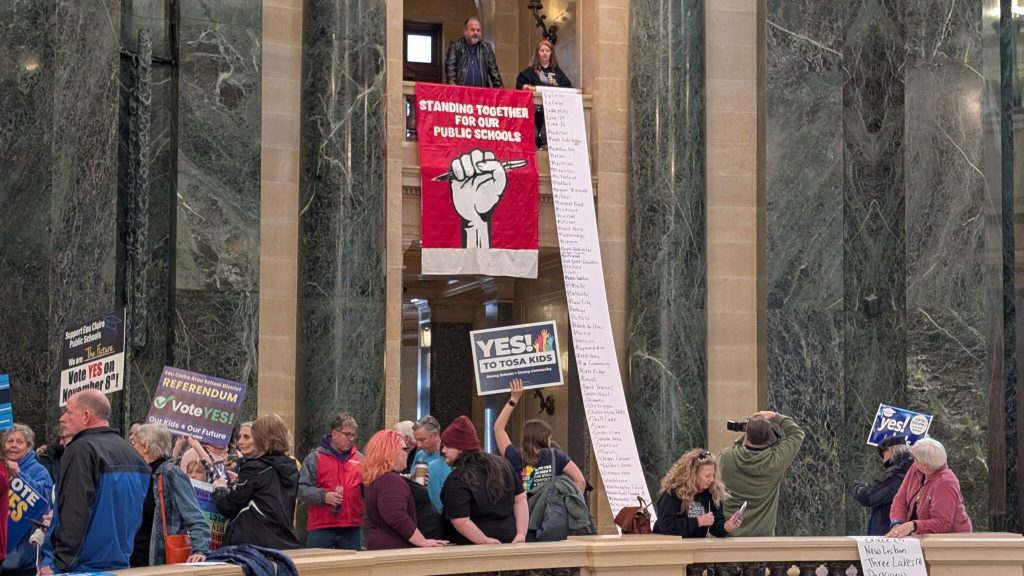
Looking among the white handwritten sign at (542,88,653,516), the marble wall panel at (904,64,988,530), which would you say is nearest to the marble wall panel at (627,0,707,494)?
the white handwritten sign at (542,88,653,516)

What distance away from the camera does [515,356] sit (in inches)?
488

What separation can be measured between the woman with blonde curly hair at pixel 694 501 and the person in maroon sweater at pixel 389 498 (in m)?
1.55

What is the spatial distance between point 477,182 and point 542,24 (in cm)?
345

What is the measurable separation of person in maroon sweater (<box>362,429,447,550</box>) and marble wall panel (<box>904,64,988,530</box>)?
900 centimetres

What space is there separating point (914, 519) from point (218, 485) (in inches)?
189

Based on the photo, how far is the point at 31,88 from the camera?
13375 mm

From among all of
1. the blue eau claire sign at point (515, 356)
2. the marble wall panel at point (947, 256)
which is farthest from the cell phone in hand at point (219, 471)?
the marble wall panel at point (947, 256)

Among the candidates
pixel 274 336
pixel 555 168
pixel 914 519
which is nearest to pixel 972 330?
pixel 555 168

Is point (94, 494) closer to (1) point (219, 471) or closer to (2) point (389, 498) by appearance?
(2) point (389, 498)

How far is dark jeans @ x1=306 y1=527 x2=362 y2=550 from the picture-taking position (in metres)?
11.0

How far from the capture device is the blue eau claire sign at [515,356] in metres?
12.3

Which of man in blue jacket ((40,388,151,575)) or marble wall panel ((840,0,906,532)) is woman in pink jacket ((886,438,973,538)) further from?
marble wall panel ((840,0,906,532))

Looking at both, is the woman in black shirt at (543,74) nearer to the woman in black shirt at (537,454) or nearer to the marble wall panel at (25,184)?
the marble wall panel at (25,184)

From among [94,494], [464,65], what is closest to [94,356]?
[94,494]
